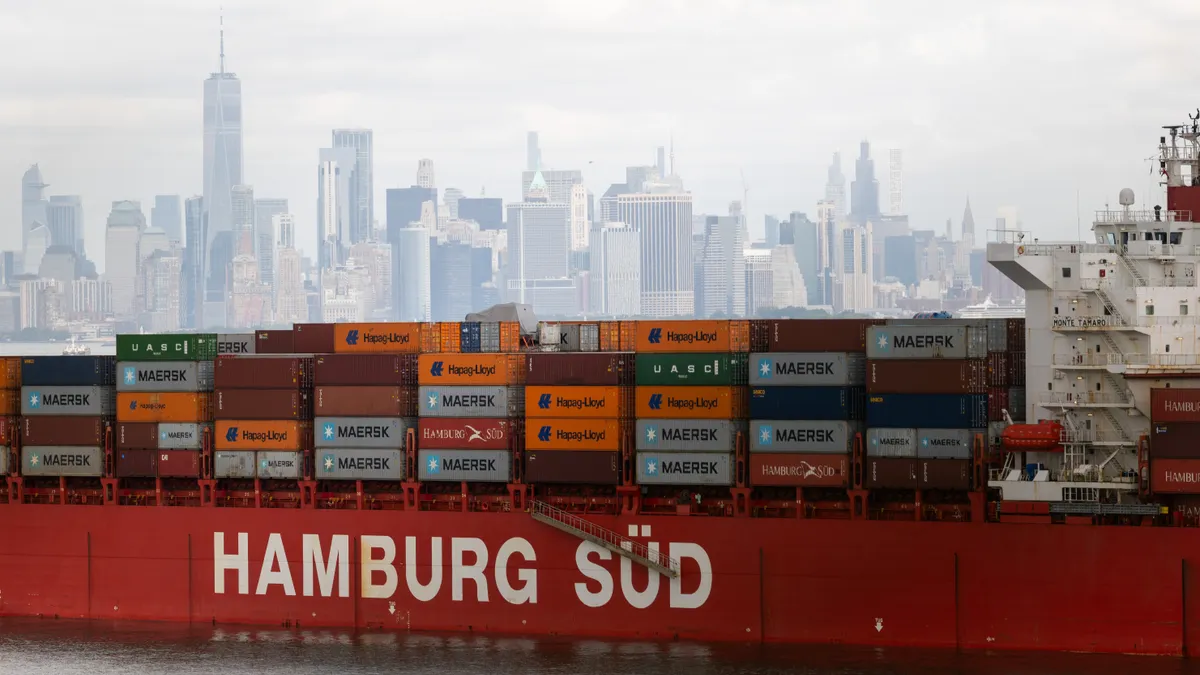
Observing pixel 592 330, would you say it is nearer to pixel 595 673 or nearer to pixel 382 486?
pixel 382 486

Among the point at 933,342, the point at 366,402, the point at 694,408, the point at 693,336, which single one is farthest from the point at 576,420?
the point at 933,342

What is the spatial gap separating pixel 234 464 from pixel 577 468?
9.89m

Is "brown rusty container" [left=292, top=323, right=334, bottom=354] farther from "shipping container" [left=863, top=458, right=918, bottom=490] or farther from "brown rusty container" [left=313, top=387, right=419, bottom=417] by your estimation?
"shipping container" [left=863, top=458, right=918, bottom=490]

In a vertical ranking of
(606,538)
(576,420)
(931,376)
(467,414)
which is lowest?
(606,538)

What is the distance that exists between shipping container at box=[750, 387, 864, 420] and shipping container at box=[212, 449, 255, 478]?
14.1 meters

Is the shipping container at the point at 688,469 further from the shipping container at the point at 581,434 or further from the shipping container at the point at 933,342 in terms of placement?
the shipping container at the point at 933,342

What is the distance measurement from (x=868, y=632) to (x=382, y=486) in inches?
535

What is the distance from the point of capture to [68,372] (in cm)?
4550

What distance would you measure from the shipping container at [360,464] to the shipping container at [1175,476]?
19.0 metres

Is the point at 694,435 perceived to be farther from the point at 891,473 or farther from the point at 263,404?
the point at 263,404

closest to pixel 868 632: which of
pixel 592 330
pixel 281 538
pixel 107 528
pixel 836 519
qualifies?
pixel 836 519

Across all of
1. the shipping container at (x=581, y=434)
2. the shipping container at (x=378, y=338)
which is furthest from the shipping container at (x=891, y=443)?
the shipping container at (x=378, y=338)

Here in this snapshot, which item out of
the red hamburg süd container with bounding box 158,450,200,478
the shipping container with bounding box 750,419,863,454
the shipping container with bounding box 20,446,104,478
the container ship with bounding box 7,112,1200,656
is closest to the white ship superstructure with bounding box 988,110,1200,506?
the container ship with bounding box 7,112,1200,656

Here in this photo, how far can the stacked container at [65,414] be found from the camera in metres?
44.9
